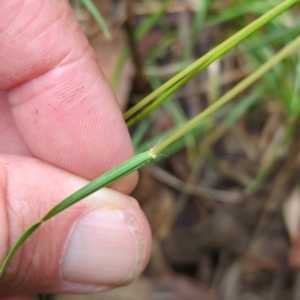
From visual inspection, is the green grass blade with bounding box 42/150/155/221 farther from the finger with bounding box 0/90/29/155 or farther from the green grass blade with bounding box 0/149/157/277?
the finger with bounding box 0/90/29/155

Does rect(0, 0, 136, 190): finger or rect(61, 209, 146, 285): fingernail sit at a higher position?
rect(0, 0, 136, 190): finger

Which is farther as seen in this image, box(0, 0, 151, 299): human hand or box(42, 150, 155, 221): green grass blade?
box(0, 0, 151, 299): human hand

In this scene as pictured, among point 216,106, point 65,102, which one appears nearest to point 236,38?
point 216,106

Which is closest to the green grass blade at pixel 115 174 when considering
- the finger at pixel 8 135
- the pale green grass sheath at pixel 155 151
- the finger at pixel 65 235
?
the pale green grass sheath at pixel 155 151

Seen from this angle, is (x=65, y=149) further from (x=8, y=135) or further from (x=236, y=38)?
(x=236, y=38)

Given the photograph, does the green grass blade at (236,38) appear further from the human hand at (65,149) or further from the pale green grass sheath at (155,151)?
the human hand at (65,149)

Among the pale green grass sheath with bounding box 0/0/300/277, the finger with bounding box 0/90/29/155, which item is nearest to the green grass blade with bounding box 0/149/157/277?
the pale green grass sheath with bounding box 0/0/300/277

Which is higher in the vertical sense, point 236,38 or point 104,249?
point 236,38
